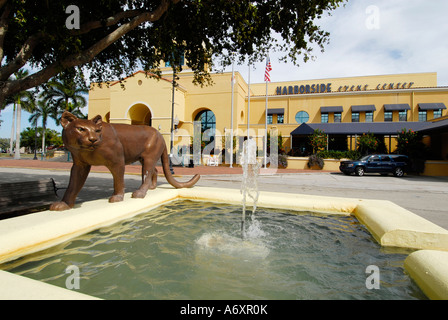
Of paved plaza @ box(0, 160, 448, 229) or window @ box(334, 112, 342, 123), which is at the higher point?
window @ box(334, 112, 342, 123)

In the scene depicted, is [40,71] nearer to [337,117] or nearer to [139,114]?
[139,114]

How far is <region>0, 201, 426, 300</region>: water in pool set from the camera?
7.63 feet

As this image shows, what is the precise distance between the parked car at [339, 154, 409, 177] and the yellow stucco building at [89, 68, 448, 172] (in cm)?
678

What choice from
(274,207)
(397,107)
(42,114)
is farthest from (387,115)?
(42,114)

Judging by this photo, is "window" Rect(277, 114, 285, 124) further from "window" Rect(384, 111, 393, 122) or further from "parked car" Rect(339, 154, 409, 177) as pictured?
"parked car" Rect(339, 154, 409, 177)

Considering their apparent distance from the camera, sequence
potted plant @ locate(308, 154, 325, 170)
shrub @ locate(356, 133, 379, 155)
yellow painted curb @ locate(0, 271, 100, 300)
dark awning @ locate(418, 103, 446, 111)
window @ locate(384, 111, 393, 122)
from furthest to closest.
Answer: window @ locate(384, 111, 393, 122)
dark awning @ locate(418, 103, 446, 111)
potted plant @ locate(308, 154, 325, 170)
shrub @ locate(356, 133, 379, 155)
yellow painted curb @ locate(0, 271, 100, 300)

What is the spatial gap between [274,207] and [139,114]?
29221mm

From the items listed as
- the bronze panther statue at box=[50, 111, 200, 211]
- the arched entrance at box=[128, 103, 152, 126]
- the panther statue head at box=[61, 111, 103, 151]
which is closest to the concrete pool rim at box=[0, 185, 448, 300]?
the bronze panther statue at box=[50, 111, 200, 211]

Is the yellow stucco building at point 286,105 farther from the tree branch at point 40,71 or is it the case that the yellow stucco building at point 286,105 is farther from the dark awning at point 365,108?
the tree branch at point 40,71

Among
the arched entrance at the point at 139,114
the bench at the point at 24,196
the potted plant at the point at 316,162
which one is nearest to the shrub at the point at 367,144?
the potted plant at the point at 316,162

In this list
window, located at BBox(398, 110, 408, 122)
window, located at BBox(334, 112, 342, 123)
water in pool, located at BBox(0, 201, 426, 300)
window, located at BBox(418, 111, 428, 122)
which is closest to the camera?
water in pool, located at BBox(0, 201, 426, 300)

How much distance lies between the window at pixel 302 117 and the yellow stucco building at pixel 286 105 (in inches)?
5.0

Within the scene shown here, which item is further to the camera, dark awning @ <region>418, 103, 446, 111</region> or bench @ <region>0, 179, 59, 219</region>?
dark awning @ <region>418, 103, 446, 111</region>

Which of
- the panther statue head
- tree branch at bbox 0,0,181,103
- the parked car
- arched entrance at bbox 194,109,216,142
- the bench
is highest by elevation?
arched entrance at bbox 194,109,216,142
